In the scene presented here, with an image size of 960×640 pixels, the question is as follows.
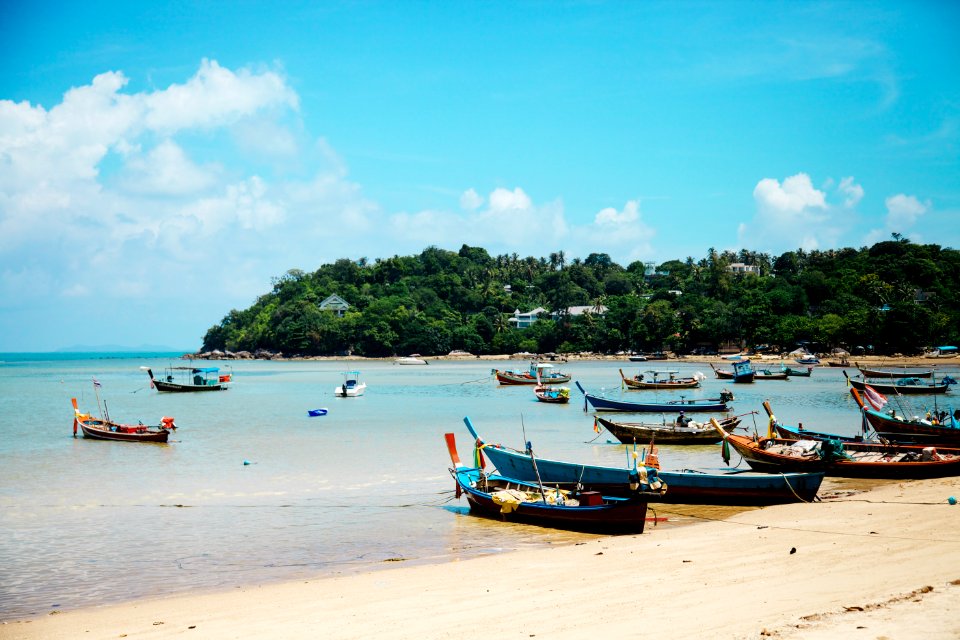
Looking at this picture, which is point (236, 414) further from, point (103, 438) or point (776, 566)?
point (776, 566)

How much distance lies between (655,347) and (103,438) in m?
102

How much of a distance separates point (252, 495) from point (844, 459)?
15.6 meters

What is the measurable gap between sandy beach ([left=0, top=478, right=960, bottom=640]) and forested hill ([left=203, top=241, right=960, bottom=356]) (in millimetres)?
89118

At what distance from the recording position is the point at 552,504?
49.9 feet

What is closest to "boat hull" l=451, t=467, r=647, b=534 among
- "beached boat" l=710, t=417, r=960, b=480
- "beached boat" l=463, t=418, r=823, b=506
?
"beached boat" l=463, t=418, r=823, b=506

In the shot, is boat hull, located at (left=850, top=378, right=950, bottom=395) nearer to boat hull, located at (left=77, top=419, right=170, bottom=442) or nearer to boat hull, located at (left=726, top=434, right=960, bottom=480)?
boat hull, located at (left=726, top=434, right=960, bottom=480)

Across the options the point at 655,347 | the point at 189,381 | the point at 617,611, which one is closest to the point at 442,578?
the point at 617,611

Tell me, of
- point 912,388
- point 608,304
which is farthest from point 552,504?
point 608,304

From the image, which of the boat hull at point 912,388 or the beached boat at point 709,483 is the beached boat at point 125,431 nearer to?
the beached boat at point 709,483

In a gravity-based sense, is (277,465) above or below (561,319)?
below

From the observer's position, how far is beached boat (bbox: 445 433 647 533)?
1467cm

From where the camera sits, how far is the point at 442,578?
11.8 metres

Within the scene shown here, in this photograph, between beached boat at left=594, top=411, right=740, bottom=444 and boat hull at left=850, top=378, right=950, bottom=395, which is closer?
beached boat at left=594, top=411, right=740, bottom=444

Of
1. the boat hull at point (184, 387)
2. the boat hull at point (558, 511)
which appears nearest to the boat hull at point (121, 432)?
the boat hull at point (558, 511)
